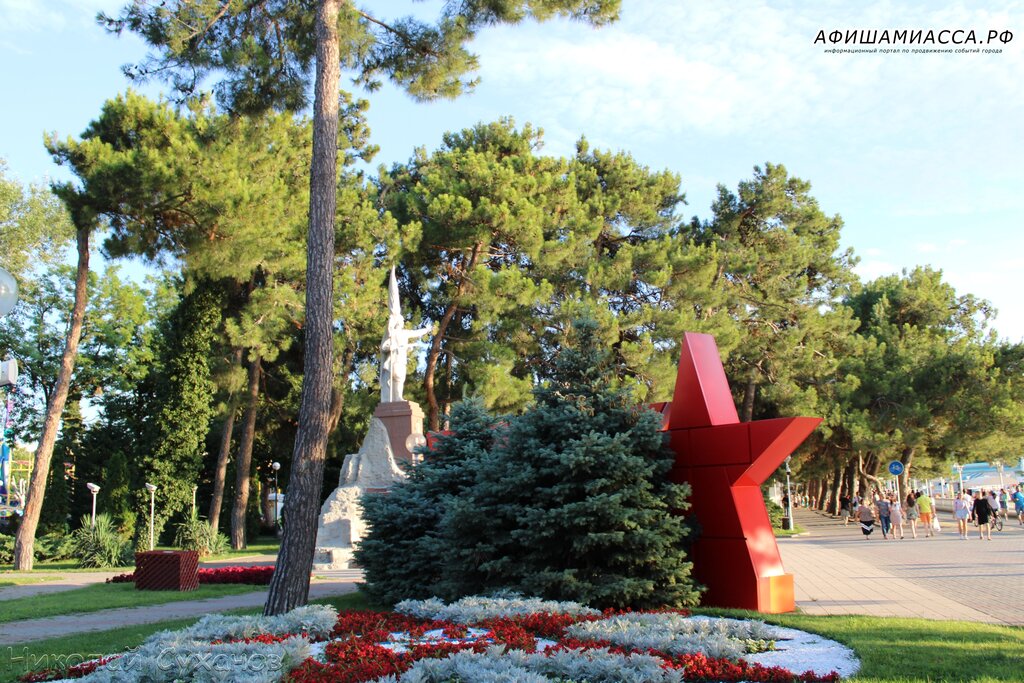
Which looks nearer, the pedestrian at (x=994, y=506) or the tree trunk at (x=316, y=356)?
the tree trunk at (x=316, y=356)

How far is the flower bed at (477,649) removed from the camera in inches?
199

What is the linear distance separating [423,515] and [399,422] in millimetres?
9035

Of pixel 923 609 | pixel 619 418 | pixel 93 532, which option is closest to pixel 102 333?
pixel 93 532

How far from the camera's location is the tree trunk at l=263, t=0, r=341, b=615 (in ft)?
26.6

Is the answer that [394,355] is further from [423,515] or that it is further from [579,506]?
[579,506]

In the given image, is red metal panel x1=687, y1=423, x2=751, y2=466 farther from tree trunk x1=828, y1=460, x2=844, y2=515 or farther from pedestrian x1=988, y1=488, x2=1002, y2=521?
tree trunk x1=828, y1=460, x2=844, y2=515

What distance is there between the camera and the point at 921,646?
615cm

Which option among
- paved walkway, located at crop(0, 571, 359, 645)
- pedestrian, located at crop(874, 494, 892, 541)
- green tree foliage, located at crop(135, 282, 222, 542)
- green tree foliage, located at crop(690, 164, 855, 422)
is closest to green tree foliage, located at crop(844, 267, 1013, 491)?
green tree foliage, located at crop(690, 164, 855, 422)

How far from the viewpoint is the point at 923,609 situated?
9.14 meters

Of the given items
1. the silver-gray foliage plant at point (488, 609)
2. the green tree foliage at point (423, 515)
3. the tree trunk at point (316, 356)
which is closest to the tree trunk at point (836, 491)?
the green tree foliage at point (423, 515)

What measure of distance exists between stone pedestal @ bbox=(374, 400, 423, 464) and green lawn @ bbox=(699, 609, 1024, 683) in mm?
11667

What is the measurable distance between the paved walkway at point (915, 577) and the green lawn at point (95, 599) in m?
8.88

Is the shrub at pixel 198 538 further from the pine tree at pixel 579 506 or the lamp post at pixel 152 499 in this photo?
the pine tree at pixel 579 506

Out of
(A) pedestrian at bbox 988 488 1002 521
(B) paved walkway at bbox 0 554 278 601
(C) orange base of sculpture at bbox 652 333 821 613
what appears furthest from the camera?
(A) pedestrian at bbox 988 488 1002 521
